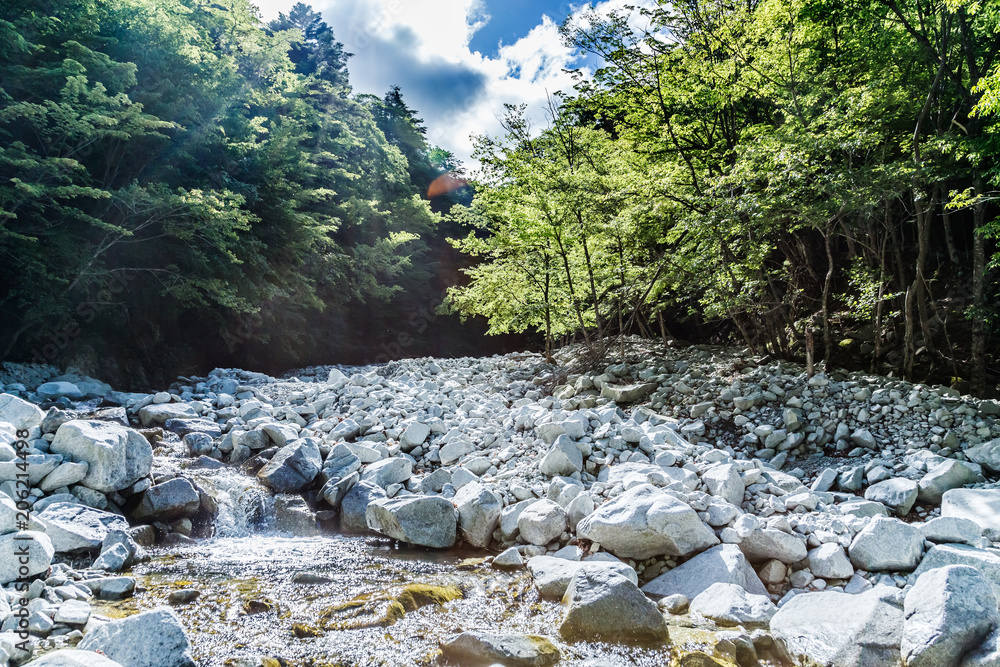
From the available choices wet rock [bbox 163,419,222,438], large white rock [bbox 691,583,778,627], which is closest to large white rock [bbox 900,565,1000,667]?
large white rock [bbox 691,583,778,627]

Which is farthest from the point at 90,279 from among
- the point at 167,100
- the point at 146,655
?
the point at 146,655

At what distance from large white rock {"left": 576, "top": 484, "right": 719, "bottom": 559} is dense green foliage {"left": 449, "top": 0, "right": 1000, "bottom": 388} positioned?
12.3ft

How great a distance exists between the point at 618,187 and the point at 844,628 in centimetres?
646

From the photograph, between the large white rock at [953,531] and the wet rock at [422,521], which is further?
the wet rock at [422,521]

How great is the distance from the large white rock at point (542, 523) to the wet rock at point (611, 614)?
1.10 meters

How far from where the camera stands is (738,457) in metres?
5.77

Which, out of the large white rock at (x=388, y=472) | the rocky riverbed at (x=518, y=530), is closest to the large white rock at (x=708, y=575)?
the rocky riverbed at (x=518, y=530)

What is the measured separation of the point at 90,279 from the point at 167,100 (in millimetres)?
3686

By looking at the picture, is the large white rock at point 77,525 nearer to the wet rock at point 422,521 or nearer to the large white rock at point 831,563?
the wet rock at point 422,521

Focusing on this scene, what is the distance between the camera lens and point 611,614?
9.94 ft

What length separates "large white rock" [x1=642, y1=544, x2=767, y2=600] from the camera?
3525mm

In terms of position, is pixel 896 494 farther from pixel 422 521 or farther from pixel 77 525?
pixel 77 525

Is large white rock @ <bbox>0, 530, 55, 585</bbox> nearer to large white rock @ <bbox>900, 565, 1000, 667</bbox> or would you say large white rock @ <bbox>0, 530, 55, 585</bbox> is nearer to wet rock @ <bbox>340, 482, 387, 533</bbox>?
wet rock @ <bbox>340, 482, 387, 533</bbox>

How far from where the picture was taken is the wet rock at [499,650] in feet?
8.88
